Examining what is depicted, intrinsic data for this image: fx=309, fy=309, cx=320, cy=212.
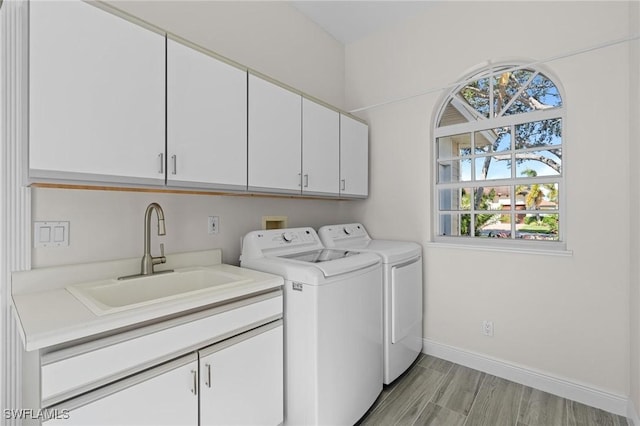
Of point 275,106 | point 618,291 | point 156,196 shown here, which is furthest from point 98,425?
point 618,291

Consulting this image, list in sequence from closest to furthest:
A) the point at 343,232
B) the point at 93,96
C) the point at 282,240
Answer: the point at 93,96 → the point at 282,240 → the point at 343,232

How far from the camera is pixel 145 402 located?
1113mm

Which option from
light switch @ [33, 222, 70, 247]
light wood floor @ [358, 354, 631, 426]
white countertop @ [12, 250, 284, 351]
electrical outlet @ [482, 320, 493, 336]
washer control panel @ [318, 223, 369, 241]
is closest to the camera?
white countertop @ [12, 250, 284, 351]

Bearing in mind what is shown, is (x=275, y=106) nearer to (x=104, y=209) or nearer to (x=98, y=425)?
(x=104, y=209)

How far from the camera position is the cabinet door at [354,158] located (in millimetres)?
2625

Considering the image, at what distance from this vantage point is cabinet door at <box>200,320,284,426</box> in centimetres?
131

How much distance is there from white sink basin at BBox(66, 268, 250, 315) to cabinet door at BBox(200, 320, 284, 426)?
28 cm

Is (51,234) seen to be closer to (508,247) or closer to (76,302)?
(76,302)

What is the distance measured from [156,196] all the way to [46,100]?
2.43 ft

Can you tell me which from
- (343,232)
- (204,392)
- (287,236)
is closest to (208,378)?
(204,392)

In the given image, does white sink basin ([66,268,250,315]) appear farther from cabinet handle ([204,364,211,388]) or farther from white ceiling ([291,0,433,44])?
white ceiling ([291,0,433,44])

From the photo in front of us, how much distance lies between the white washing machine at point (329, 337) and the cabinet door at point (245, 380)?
0.33ft

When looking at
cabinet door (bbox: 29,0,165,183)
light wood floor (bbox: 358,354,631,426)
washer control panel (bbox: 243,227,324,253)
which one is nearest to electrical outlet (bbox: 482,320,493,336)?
light wood floor (bbox: 358,354,631,426)

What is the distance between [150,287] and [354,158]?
1863 millimetres
